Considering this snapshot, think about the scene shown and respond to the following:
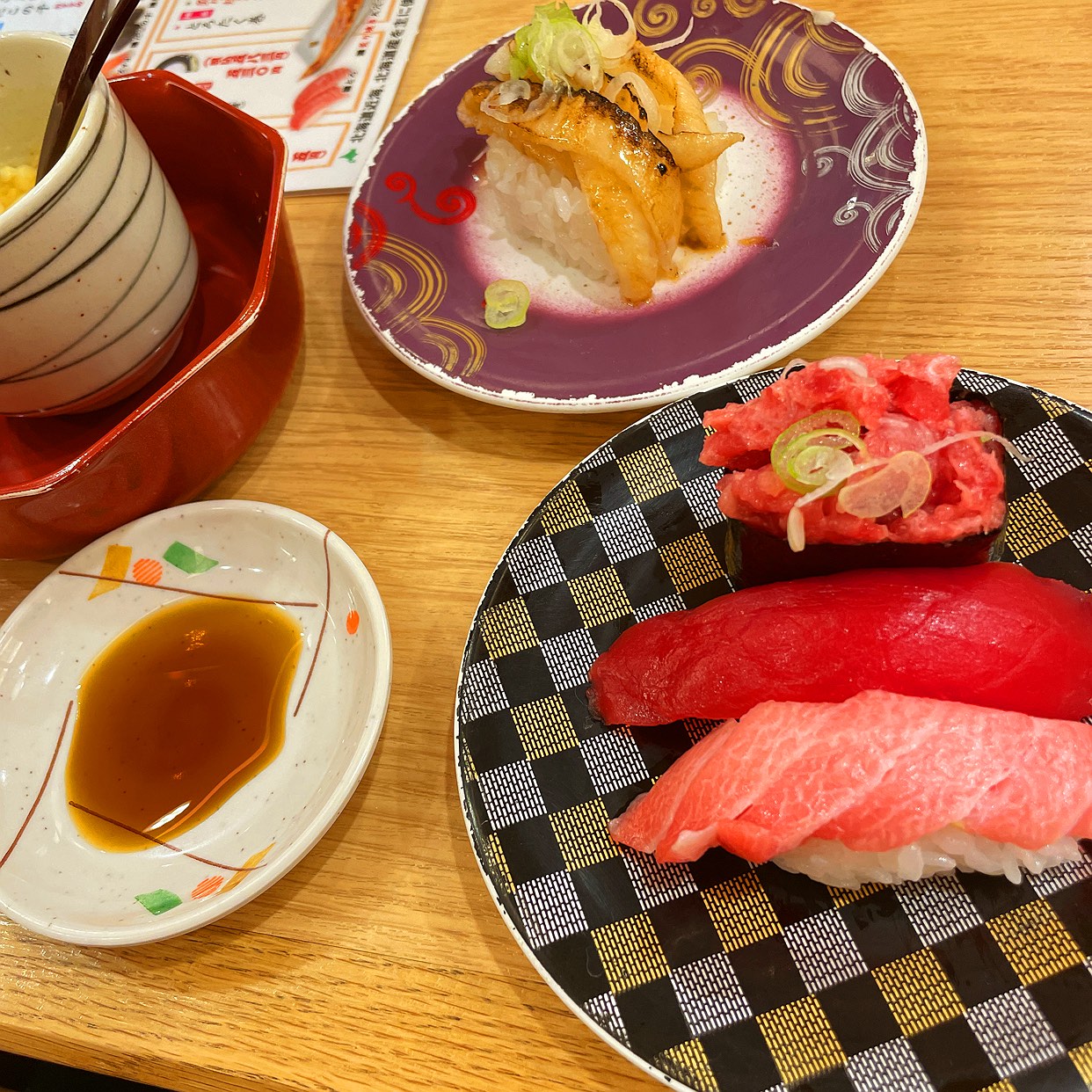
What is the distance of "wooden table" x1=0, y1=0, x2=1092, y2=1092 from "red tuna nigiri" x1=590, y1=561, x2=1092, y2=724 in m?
0.38

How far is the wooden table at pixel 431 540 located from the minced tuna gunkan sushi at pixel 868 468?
18.0 inches

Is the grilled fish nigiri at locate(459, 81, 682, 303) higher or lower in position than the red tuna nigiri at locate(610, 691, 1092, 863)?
higher

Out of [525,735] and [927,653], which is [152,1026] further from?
[927,653]

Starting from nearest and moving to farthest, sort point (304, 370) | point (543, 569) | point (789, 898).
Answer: point (789, 898) → point (543, 569) → point (304, 370)

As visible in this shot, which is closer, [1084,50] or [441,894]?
[441,894]

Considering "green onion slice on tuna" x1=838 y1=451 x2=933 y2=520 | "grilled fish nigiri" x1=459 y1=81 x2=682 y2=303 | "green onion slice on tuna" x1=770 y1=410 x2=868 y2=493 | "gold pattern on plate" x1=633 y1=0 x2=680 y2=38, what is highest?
"gold pattern on plate" x1=633 y1=0 x2=680 y2=38

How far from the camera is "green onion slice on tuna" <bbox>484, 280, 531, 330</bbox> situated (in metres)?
1.71

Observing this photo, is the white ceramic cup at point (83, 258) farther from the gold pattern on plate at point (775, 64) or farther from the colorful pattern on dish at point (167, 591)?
the gold pattern on plate at point (775, 64)

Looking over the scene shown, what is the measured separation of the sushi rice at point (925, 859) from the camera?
3.40 ft

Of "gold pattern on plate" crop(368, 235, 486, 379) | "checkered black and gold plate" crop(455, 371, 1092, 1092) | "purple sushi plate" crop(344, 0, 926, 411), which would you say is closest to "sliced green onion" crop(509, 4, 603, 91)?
"purple sushi plate" crop(344, 0, 926, 411)

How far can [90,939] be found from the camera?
1.13 meters

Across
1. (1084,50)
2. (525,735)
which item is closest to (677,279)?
(525,735)

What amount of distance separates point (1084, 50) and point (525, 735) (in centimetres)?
198

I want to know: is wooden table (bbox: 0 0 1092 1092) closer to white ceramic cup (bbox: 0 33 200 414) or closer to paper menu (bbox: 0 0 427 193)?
paper menu (bbox: 0 0 427 193)
